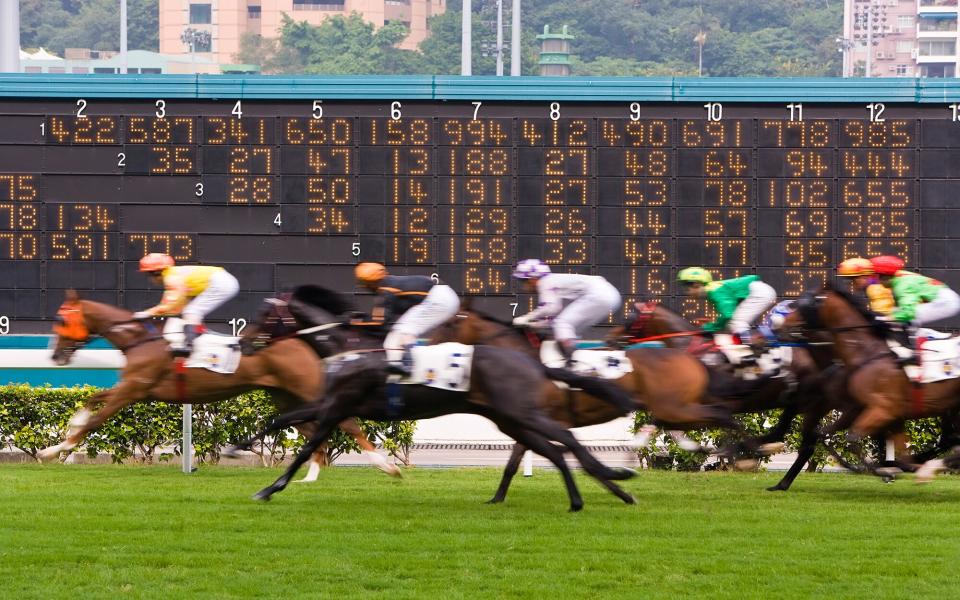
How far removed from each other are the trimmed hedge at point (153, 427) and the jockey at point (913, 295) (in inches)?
187

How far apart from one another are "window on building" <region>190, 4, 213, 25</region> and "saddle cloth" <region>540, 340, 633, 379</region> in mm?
83969

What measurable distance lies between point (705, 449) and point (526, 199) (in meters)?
4.01

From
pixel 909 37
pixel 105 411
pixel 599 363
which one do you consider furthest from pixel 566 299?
pixel 909 37

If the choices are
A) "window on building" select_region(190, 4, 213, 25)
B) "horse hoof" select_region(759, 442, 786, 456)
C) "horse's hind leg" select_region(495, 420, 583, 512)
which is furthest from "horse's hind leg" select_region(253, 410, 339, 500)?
"window on building" select_region(190, 4, 213, 25)

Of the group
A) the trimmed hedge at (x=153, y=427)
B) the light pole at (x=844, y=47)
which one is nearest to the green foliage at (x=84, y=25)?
the light pole at (x=844, y=47)

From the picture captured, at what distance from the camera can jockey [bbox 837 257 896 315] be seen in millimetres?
11680

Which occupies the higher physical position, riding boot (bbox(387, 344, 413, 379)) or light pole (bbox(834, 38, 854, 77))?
light pole (bbox(834, 38, 854, 77))

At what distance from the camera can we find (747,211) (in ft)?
52.3

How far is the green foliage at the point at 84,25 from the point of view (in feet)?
298

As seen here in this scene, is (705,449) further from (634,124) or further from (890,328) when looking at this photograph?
(634,124)

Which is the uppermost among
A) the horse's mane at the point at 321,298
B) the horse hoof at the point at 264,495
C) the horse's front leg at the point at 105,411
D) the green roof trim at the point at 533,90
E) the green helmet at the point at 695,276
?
the green roof trim at the point at 533,90

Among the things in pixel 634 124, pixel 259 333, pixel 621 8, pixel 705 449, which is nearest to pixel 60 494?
pixel 259 333

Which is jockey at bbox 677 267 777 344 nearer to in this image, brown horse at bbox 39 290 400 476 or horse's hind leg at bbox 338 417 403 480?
horse's hind leg at bbox 338 417 403 480

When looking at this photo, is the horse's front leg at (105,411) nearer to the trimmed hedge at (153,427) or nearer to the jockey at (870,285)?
the trimmed hedge at (153,427)
